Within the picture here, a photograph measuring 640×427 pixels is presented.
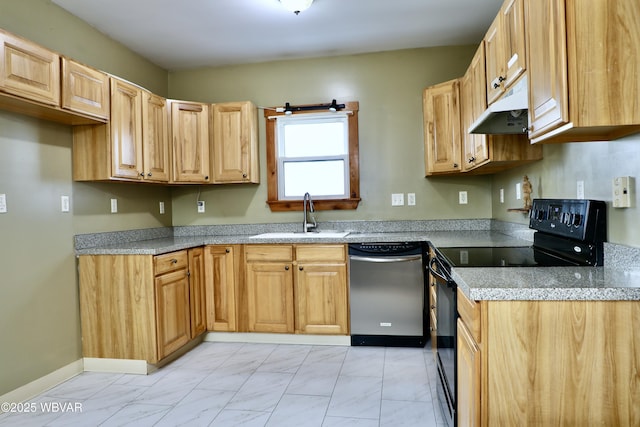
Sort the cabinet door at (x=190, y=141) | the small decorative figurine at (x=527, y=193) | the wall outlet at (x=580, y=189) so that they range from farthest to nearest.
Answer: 1. the cabinet door at (x=190, y=141)
2. the small decorative figurine at (x=527, y=193)
3. the wall outlet at (x=580, y=189)

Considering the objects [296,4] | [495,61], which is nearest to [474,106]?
[495,61]

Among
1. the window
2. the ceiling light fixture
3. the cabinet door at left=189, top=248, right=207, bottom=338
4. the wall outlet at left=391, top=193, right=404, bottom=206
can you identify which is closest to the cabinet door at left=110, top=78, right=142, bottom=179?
the cabinet door at left=189, top=248, right=207, bottom=338

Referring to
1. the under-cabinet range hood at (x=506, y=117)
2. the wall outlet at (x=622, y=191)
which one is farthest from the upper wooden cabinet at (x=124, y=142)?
the wall outlet at (x=622, y=191)

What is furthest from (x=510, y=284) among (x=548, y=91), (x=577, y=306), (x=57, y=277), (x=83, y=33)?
(x=83, y=33)

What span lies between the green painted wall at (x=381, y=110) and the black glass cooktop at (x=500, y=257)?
1436 mm

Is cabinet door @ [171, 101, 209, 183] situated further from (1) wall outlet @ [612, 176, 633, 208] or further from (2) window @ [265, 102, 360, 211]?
(1) wall outlet @ [612, 176, 633, 208]

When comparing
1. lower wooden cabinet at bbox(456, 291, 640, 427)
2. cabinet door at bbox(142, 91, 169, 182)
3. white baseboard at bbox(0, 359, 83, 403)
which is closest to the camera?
lower wooden cabinet at bbox(456, 291, 640, 427)

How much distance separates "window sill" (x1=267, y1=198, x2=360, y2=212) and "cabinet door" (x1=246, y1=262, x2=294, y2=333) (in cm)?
73

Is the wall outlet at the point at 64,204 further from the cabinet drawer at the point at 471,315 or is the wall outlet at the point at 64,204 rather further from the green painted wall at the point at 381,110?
the cabinet drawer at the point at 471,315

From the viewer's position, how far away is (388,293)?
9.90 ft

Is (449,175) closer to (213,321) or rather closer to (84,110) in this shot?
(213,321)

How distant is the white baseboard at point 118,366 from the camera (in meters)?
2.71

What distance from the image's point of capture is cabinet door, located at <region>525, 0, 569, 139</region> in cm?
123

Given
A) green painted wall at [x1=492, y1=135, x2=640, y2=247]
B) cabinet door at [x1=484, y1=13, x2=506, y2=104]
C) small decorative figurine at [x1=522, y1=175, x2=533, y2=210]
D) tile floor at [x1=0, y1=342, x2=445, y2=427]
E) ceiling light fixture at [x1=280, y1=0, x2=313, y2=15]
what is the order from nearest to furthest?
green painted wall at [x1=492, y1=135, x2=640, y2=247] → cabinet door at [x1=484, y1=13, x2=506, y2=104] → tile floor at [x1=0, y1=342, x2=445, y2=427] → small decorative figurine at [x1=522, y1=175, x2=533, y2=210] → ceiling light fixture at [x1=280, y1=0, x2=313, y2=15]
